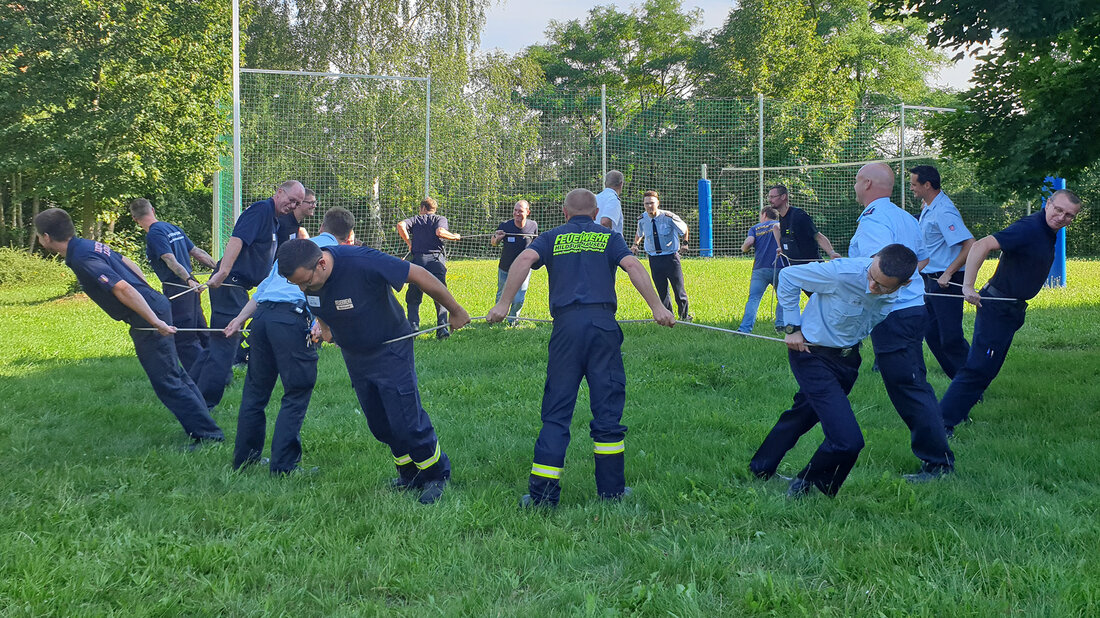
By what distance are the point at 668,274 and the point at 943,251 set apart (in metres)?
4.81

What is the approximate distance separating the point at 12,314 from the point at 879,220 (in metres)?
16.4

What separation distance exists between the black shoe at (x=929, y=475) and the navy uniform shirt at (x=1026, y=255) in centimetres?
180

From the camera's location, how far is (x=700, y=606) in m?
3.46

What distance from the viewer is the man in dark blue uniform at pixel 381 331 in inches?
189

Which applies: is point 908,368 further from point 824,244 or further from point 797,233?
point 797,233

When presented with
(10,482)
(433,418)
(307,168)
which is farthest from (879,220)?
(307,168)

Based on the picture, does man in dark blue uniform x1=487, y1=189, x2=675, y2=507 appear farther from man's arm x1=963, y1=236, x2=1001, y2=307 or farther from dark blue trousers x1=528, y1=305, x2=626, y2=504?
man's arm x1=963, y1=236, x2=1001, y2=307

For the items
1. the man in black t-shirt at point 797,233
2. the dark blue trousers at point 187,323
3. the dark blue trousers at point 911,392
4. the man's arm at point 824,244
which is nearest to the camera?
the dark blue trousers at point 911,392

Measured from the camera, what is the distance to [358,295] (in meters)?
4.82

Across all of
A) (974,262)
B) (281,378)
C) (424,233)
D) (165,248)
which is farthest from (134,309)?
(974,262)

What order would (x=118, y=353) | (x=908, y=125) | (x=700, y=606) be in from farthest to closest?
(x=908, y=125), (x=118, y=353), (x=700, y=606)

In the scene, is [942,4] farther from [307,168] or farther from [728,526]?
[307,168]

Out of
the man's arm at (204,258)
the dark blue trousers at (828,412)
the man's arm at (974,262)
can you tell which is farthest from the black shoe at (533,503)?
the man's arm at (204,258)

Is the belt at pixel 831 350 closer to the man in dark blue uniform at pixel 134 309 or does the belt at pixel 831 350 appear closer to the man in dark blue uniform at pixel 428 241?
the man in dark blue uniform at pixel 134 309
